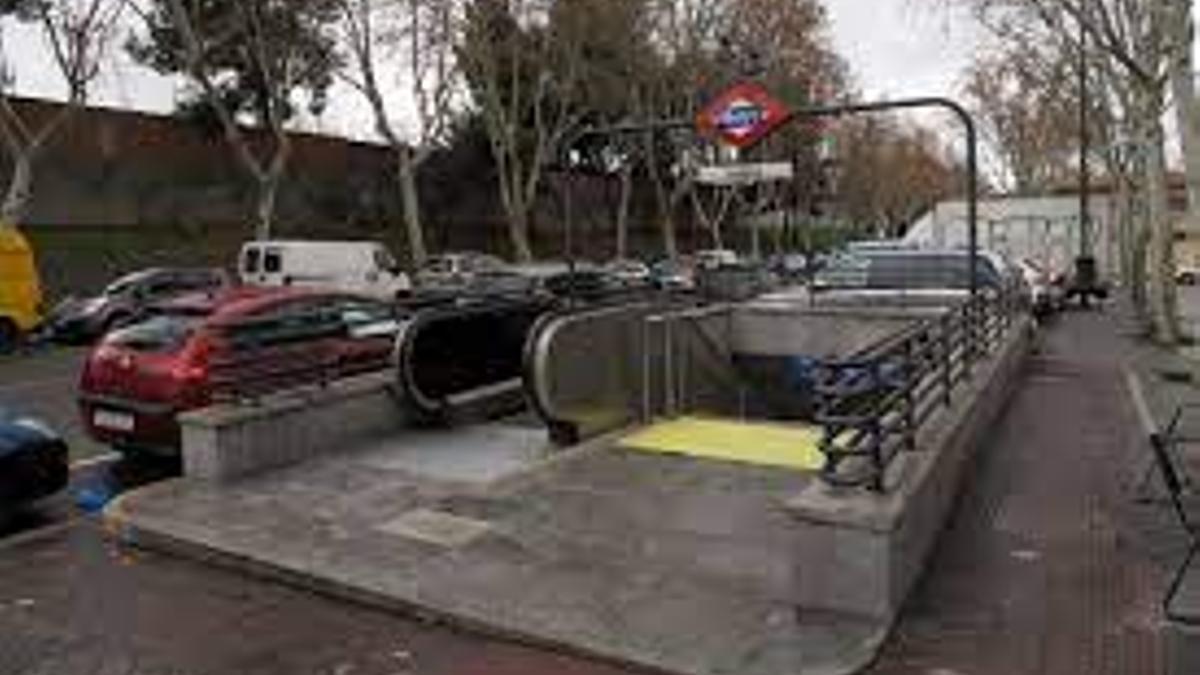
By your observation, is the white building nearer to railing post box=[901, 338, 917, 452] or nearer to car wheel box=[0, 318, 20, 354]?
car wheel box=[0, 318, 20, 354]

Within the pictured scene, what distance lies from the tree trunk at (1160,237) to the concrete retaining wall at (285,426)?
16.2 metres

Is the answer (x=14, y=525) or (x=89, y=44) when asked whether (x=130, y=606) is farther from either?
(x=89, y=44)

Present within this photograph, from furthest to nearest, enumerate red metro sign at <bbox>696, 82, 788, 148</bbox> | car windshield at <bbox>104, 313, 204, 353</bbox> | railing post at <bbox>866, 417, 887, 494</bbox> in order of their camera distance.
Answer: red metro sign at <bbox>696, 82, 788, 148</bbox>, car windshield at <bbox>104, 313, 204, 353</bbox>, railing post at <bbox>866, 417, 887, 494</bbox>

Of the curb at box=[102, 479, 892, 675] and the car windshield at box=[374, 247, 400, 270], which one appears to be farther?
the car windshield at box=[374, 247, 400, 270]

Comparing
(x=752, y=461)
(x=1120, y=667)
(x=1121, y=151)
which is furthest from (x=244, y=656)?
(x=1121, y=151)

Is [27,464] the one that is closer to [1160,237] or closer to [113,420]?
[113,420]

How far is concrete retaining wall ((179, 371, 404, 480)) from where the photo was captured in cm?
1041

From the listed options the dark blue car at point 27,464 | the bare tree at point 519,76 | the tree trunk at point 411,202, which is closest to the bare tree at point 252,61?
the tree trunk at point 411,202

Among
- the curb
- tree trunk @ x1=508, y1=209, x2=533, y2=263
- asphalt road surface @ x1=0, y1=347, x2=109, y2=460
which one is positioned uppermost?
tree trunk @ x1=508, y1=209, x2=533, y2=263

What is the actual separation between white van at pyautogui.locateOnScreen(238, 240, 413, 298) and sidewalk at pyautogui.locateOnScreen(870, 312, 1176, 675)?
18.9 metres

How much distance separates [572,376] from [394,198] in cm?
3241

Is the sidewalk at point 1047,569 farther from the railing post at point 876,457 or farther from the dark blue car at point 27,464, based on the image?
the dark blue car at point 27,464

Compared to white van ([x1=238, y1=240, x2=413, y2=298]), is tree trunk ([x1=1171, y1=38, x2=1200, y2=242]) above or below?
above

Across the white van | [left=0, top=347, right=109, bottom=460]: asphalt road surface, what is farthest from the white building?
[left=0, top=347, right=109, bottom=460]: asphalt road surface
